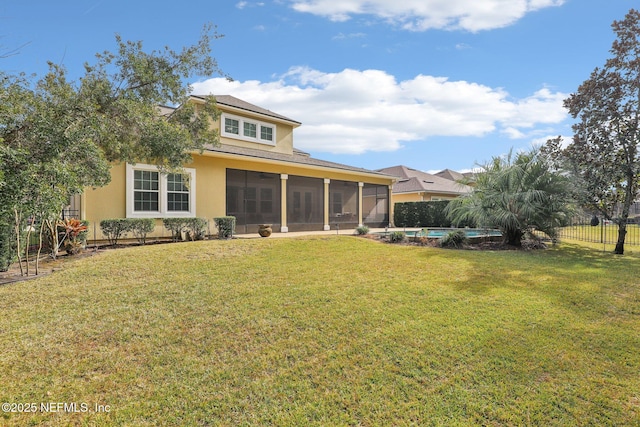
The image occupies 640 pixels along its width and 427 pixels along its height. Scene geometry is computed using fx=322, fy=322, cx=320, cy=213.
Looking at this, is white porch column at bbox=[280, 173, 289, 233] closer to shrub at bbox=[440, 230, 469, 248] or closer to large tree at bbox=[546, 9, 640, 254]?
shrub at bbox=[440, 230, 469, 248]

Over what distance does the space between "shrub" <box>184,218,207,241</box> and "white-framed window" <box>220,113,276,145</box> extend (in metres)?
5.76

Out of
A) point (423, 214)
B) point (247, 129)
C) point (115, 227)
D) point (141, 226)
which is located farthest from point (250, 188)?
point (423, 214)

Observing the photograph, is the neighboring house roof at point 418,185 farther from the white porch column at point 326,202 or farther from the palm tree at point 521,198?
the palm tree at point 521,198

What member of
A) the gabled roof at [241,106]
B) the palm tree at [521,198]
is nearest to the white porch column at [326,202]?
the gabled roof at [241,106]

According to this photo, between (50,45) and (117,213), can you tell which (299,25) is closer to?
(50,45)

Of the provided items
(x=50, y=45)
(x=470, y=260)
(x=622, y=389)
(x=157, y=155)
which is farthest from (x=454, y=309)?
(x=50, y=45)

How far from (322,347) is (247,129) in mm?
15006

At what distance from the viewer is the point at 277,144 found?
60.1ft

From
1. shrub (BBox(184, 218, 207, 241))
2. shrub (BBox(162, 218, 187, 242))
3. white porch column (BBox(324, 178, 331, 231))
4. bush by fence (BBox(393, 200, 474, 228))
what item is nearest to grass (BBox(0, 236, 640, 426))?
shrub (BBox(162, 218, 187, 242))

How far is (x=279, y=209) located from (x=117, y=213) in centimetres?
700

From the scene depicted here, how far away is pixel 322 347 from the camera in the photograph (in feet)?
13.0

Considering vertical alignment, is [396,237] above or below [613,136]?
below

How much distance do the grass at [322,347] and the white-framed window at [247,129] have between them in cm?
1061

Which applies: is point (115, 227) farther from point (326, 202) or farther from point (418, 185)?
point (418, 185)
